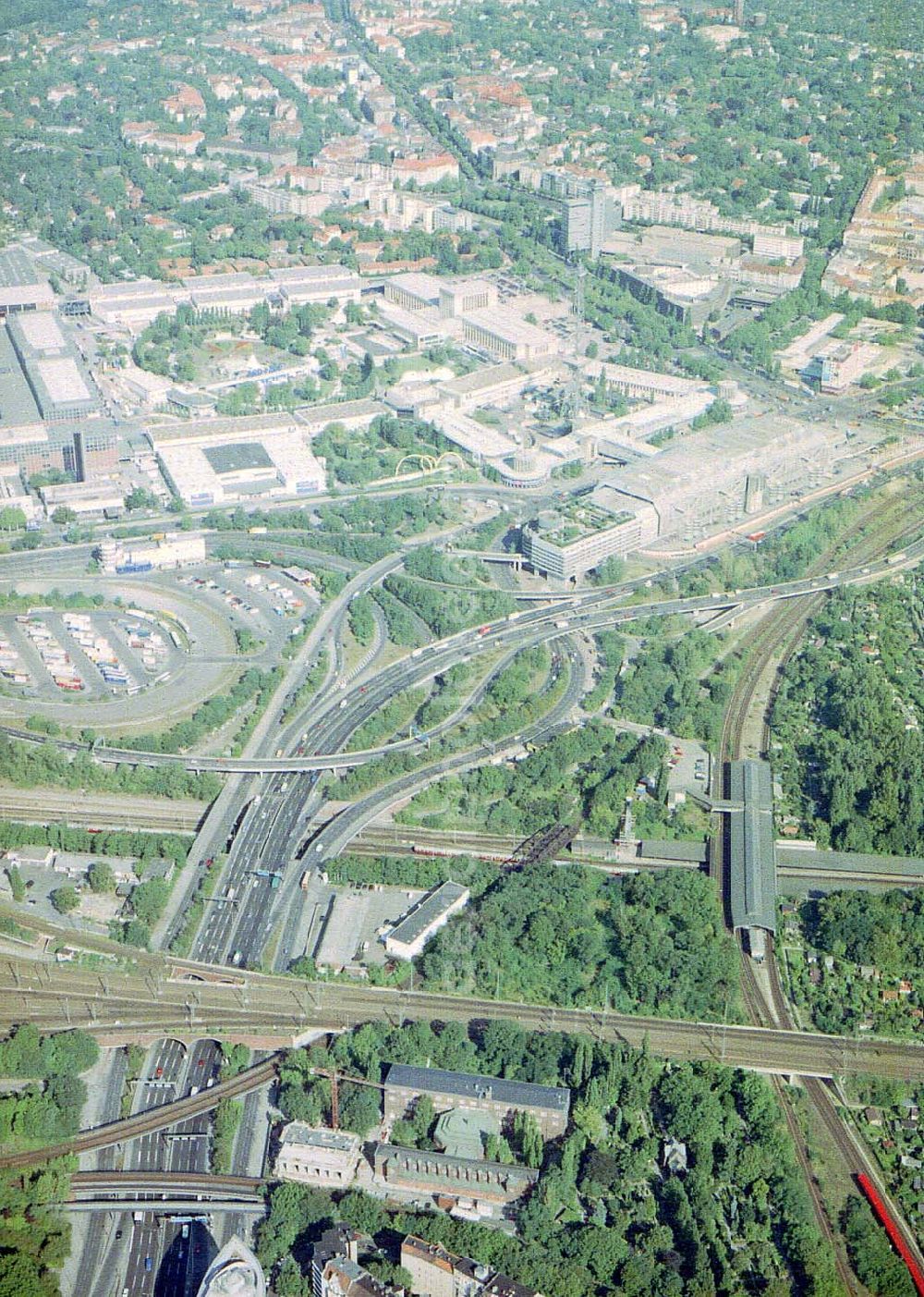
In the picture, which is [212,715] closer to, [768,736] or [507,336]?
[768,736]

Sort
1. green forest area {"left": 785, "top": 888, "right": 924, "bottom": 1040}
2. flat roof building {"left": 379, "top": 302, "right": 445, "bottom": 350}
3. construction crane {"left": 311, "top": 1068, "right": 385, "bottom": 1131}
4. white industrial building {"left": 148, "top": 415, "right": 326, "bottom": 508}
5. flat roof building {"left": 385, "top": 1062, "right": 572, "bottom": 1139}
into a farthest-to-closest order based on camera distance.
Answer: flat roof building {"left": 379, "top": 302, "right": 445, "bottom": 350} → white industrial building {"left": 148, "top": 415, "right": 326, "bottom": 508} → green forest area {"left": 785, "top": 888, "right": 924, "bottom": 1040} → construction crane {"left": 311, "top": 1068, "right": 385, "bottom": 1131} → flat roof building {"left": 385, "top": 1062, "right": 572, "bottom": 1139}

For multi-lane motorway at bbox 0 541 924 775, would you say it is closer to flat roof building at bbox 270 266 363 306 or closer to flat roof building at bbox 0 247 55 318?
flat roof building at bbox 270 266 363 306

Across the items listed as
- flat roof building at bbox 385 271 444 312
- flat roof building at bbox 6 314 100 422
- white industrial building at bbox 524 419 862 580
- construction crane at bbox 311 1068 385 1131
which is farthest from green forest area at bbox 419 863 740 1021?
flat roof building at bbox 385 271 444 312

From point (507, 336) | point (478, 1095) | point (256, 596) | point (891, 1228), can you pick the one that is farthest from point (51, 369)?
point (891, 1228)

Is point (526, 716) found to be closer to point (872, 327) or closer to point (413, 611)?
point (413, 611)

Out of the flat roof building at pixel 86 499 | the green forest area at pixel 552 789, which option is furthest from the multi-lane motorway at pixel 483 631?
the flat roof building at pixel 86 499

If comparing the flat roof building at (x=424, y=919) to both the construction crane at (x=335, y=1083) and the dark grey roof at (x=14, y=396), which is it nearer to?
the construction crane at (x=335, y=1083)
